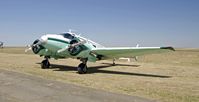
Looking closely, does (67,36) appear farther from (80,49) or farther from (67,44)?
(80,49)

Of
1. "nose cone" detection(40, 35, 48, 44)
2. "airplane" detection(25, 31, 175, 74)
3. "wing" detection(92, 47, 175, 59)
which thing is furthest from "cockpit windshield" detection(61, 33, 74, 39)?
"wing" detection(92, 47, 175, 59)

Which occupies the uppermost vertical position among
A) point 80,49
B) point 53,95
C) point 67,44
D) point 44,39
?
point 44,39

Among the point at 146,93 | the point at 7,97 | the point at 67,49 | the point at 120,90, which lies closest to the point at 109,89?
the point at 120,90

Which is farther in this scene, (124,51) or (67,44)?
(67,44)

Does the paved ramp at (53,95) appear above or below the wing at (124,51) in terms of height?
below

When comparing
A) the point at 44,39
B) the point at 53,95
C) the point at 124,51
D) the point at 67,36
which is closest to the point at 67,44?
the point at 67,36

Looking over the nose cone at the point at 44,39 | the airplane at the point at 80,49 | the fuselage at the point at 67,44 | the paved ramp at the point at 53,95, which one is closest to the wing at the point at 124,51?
the airplane at the point at 80,49

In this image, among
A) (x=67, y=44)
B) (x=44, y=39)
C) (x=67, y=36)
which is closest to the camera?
(x=67, y=44)

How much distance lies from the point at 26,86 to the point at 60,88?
2.05 meters

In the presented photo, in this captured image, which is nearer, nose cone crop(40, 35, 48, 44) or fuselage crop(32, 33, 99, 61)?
fuselage crop(32, 33, 99, 61)

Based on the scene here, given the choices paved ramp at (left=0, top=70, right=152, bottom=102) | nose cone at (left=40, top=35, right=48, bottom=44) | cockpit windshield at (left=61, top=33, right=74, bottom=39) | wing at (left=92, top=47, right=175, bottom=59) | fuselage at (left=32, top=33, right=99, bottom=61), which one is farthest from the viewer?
nose cone at (left=40, top=35, right=48, bottom=44)

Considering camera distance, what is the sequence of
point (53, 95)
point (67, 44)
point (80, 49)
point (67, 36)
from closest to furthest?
1. point (53, 95)
2. point (80, 49)
3. point (67, 44)
4. point (67, 36)

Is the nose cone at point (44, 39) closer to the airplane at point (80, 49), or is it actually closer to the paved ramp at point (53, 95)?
the airplane at point (80, 49)

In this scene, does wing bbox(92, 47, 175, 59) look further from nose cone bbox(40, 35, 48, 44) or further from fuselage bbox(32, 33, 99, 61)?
A: nose cone bbox(40, 35, 48, 44)
